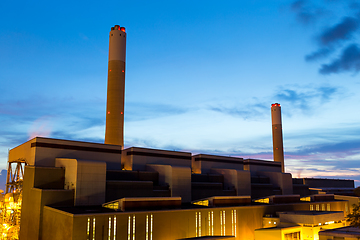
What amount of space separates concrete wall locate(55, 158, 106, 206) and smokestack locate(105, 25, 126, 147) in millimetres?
23924

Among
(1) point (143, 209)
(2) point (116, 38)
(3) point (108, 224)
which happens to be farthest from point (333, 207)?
(2) point (116, 38)

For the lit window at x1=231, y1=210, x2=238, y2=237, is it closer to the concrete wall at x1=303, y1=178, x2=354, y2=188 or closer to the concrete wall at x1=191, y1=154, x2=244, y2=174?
the concrete wall at x1=191, y1=154, x2=244, y2=174

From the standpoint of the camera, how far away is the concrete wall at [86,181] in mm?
49250

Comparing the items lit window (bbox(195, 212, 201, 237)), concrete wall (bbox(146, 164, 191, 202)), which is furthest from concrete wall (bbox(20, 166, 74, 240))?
lit window (bbox(195, 212, 201, 237))

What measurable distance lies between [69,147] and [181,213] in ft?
84.4

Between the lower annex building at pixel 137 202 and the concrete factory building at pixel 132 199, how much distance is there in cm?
14

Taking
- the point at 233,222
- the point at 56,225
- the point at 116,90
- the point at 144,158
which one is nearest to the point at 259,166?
the point at 144,158

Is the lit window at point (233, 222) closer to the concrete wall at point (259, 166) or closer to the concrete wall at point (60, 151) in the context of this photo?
the concrete wall at point (60, 151)

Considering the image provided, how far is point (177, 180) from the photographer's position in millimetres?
61812

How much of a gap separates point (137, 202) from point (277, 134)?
94120mm

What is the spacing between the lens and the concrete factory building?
43.1 meters

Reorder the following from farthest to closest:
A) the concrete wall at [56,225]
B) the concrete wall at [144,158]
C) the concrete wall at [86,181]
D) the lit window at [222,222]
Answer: the concrete wall at [144,158] < the lit window at [222,222] < the concrete wall at [86,181] < the concrete wall at [56,225]

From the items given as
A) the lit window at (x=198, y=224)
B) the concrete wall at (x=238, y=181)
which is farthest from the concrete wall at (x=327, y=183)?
the lit window at (x=198, y=224)

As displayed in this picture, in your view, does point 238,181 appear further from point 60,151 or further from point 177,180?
point 60,151
